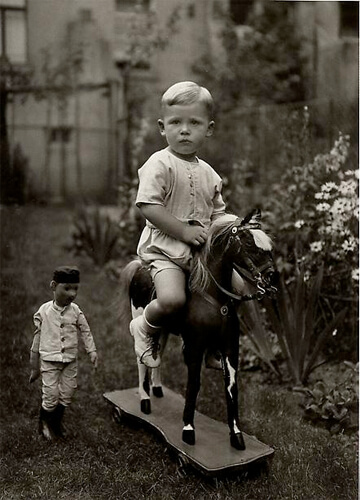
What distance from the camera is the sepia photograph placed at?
2.87 m

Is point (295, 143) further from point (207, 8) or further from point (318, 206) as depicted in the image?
point (207, 8)

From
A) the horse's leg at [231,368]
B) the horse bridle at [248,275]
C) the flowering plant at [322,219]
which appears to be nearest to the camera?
the horse bridle at [248,275]

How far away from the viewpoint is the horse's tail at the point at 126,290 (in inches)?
130

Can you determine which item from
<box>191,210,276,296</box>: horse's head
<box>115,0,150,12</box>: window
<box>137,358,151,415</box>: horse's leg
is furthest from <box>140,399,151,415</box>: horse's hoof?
<box>115,0,150,12</box>: window

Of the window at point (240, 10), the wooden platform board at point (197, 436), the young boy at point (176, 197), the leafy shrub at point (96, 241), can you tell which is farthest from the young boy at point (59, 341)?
the window at point (240, 10)

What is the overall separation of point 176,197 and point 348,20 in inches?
409

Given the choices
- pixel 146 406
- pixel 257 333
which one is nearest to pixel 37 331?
pixel 146 406

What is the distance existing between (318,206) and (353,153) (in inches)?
42.6

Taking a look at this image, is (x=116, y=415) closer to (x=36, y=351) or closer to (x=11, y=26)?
(x=36, y=351)

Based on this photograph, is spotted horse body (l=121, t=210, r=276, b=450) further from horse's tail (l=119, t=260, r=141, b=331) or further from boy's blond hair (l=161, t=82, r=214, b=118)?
boy's blond hair (l=161, t=82, r=214, b=118)

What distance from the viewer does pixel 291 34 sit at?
12141 mm

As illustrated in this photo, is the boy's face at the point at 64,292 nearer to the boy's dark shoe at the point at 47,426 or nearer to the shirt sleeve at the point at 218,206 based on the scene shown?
the boy's dark shoe at the point at 47,426

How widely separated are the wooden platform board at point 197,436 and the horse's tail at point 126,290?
0.50 meters

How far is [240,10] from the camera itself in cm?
1305
